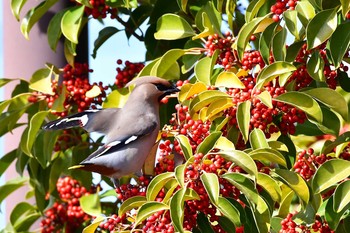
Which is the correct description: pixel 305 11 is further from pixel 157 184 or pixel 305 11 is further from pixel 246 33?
pixel 157 184

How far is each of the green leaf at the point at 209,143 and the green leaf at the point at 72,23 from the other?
0.82m

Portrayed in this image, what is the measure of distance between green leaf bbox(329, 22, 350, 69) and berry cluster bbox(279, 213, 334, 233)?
411 millimetres

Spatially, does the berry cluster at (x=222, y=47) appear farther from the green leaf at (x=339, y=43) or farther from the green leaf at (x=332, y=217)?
the green leaf at (x=332, y=217)

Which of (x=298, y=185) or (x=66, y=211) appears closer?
(x=298, y=185)

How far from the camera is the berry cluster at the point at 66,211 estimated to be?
3.56 m

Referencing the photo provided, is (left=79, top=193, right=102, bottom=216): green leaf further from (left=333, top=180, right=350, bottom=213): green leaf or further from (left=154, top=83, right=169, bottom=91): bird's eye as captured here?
(left=333, top=180, right=350, bottom=213): green leaf

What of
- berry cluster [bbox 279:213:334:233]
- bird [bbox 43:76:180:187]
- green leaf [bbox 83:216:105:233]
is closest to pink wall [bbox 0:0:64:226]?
bird [bbox 43:76:180:187]

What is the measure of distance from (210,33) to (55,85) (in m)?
0.75

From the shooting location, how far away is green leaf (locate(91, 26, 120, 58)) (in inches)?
135

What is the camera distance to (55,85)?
10.8 ft

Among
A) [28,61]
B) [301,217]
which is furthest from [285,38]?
[28,61]

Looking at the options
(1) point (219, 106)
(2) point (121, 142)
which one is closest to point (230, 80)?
(1) point (219, 106)

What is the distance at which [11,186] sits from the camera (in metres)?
3.64

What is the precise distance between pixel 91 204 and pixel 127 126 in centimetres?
50
